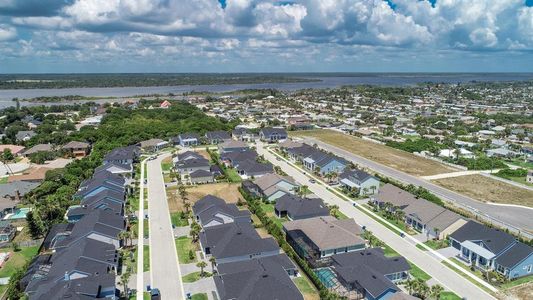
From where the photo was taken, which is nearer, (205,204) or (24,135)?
(205,204)

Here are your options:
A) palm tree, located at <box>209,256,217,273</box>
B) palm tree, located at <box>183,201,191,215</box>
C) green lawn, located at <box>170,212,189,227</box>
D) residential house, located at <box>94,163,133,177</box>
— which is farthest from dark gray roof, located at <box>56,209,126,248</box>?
residential house, located at <box>94,163,133,177</box>


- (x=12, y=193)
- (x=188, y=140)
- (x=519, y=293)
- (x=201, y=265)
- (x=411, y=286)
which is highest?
(x=188, y=140)

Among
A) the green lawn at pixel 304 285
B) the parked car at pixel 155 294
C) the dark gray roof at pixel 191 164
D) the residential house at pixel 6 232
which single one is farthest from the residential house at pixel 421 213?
the residential house at pixel 6 232

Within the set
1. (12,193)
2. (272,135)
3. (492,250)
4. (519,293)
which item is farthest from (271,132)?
(519,293)

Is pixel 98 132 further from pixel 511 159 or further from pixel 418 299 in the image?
pixel 511 159

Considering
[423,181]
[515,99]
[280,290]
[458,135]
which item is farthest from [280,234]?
[515,99]

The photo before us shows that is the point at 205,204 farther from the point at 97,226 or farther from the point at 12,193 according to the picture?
the point at 12,193

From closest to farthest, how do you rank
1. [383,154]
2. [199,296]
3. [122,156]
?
[199,296] → [122,156] → [383,154]

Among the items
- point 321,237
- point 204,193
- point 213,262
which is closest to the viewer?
point 213,262
